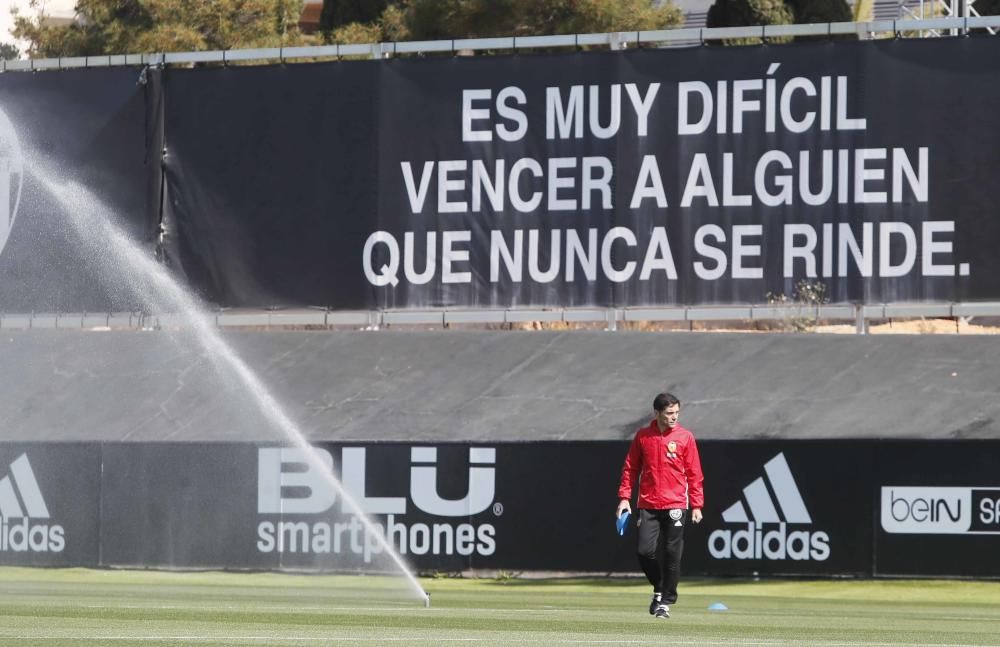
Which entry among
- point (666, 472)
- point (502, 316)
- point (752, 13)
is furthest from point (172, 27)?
point (666, 472)

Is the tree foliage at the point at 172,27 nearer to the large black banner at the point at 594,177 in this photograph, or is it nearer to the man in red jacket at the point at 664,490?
the large black banner at the point at 594,177

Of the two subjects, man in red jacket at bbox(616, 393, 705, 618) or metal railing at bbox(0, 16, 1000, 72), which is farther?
metal railing at bbox(0, 16, 1000, 72)

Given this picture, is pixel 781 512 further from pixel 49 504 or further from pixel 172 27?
pixel 172 27

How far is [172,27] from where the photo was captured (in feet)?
105

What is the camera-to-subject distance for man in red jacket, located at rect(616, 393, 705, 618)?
1247 centimetres

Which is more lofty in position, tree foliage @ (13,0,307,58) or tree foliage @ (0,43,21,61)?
tree foliage @ (0,43,21,61)

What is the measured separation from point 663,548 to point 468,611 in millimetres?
1597

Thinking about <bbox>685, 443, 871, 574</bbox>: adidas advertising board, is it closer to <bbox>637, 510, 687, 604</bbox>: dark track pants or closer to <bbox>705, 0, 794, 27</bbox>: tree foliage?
<bbox>637, 510, 687, 604</bbox>: dark track pants

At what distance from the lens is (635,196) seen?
20.0m

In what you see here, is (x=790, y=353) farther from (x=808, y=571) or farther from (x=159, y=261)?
(x=159, y=261)

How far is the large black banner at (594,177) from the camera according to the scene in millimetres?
19266

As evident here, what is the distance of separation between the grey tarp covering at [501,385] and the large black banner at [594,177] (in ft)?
2.89

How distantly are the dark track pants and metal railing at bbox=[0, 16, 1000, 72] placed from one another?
834 cm

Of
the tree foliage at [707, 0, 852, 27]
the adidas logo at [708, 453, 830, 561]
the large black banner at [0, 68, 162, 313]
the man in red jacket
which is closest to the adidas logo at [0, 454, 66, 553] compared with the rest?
the large black banner at [0, 68, 162, 313]
